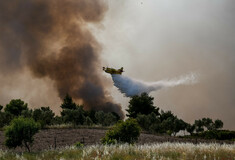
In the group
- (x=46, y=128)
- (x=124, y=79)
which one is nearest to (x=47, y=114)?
(x=46, y=128)

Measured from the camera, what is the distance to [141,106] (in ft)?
213

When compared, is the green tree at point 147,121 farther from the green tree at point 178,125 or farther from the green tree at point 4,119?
the green tree at point 4,119

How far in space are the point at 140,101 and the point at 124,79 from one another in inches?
550

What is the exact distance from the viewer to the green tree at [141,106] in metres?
65.0

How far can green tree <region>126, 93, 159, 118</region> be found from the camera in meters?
65.0

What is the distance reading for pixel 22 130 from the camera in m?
23.9

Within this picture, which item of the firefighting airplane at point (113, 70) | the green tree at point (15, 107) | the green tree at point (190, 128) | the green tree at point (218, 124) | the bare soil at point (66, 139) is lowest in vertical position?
the bare soil at point (66, 139)

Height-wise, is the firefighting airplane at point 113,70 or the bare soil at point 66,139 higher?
the firefighting airplane at point 113,70

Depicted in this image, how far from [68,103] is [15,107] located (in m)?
11.4

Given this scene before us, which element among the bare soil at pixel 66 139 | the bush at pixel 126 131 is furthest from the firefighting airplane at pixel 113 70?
the bush at pixel 126 131

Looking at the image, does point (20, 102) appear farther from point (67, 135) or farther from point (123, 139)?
point (123, 139)

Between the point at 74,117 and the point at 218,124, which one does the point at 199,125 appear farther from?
the point at 74,117

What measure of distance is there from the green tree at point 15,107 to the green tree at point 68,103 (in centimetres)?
909

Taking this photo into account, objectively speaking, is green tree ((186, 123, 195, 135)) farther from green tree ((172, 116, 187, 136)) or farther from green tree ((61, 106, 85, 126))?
green tree ((61, 106, 85, 126))
